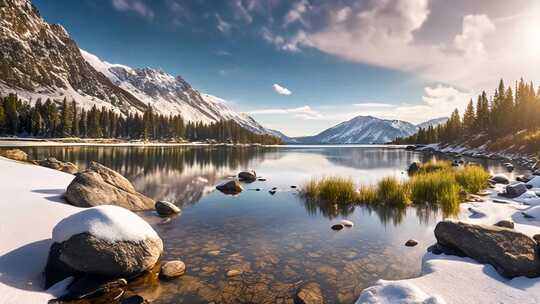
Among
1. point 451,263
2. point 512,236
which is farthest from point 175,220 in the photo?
point 512,236

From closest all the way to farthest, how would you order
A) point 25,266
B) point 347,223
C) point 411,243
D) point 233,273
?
point 25,266 → point 233,273 → point 411,243 → point 347,223

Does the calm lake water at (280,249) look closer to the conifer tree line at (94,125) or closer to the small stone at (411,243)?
the small stone at (411,243)

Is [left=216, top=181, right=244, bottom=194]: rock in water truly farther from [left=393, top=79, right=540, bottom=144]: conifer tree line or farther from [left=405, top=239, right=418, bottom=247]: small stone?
[left=393, top=79, right=540, bottom=144]: conifer tree line

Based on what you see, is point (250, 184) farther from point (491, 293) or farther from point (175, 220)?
point (491, 293)

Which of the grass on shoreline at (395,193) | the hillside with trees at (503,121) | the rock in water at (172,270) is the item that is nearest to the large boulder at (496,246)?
the grass on shoreline at (395,193)

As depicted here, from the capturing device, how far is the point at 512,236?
8.14 meters

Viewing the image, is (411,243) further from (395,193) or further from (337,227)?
(395,193)

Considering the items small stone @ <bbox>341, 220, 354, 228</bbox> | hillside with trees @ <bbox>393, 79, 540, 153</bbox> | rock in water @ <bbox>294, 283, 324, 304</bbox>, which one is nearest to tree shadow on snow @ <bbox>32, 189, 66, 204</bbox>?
rock in water @ <bbox>294, 283, 324, 304</bbox>

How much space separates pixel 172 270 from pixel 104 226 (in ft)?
7.60

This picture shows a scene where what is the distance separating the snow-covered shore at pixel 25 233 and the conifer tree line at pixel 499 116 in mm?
96605

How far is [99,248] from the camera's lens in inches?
301

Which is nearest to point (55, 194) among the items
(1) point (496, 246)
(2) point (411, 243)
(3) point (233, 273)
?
(3) point (233, 273)

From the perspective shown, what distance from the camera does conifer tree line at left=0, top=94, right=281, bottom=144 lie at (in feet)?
383

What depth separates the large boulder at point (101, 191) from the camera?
13430 mm
